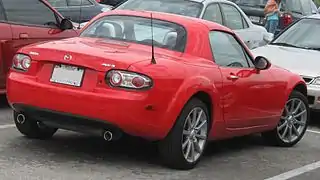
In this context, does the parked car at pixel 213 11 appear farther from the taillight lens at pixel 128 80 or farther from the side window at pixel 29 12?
the taillight lens at pixel 128 80

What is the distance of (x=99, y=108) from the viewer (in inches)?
247

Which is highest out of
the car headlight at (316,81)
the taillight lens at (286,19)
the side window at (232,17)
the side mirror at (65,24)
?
the side mirror at (65,24)

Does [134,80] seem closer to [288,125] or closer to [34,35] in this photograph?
[288,125]

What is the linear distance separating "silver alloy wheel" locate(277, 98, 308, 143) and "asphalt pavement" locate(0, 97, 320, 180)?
190mm

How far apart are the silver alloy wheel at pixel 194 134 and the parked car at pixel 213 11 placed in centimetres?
527

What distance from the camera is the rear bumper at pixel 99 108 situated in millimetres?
6234

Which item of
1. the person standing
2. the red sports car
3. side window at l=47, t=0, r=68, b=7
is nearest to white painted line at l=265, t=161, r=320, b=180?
the red sports car

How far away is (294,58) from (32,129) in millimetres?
4883

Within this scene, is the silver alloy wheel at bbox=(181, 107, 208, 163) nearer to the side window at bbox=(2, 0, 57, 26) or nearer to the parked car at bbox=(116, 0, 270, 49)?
the side window at bbox=(2, 0, 57, 26)

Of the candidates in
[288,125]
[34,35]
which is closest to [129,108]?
[288,125]

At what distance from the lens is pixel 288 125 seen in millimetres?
8695

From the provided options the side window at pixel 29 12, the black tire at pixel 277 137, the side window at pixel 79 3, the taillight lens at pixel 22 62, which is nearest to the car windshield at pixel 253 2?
the side window at pixel 79 3

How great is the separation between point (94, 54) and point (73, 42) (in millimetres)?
625

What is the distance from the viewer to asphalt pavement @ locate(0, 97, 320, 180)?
639 cm
